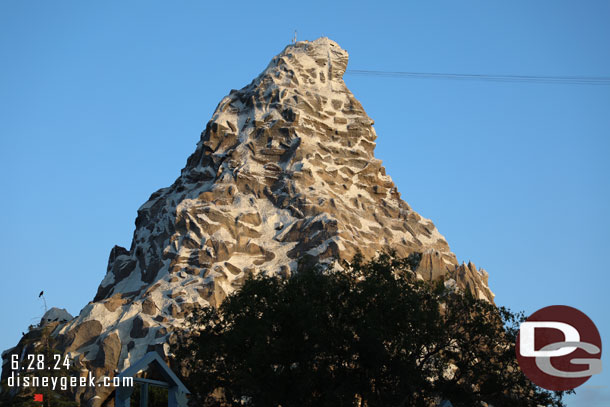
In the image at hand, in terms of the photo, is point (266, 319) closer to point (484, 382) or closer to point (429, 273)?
point (484, 382)

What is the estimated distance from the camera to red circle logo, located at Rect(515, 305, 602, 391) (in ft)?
119

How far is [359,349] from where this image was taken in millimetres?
44438

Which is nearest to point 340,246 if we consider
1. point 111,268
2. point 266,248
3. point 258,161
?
point 266,248

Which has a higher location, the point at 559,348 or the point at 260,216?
the point at 260,216

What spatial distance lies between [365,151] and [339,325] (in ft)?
264

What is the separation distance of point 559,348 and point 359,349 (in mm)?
10301

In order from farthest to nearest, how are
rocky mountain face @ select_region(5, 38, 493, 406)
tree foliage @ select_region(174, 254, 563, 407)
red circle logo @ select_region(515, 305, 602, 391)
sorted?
rocky mountain face @ select_region(5, 38, 493, 406) < tree foliage @ select_region(174, 254, 563, 407) < red circle logo @ select_region(515, 305, 602, 391)

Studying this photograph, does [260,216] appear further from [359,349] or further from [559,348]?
A: [559,348]

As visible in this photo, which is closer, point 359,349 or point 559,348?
point 559,348

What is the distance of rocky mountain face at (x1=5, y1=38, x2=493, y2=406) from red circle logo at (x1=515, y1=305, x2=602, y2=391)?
4694 centimetres

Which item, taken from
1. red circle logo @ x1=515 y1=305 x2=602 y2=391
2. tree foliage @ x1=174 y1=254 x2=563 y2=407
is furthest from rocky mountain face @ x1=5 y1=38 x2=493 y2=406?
red circle logo @ x1=515 y1=305 x2=602 y2=391

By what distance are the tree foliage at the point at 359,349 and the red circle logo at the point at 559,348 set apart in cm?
80

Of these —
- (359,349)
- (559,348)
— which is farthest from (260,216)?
(559,348)

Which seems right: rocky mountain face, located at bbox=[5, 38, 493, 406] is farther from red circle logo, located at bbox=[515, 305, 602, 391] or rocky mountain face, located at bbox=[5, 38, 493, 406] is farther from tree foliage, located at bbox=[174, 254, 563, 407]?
red circle logo, located at bbox=[515, 305, 602, 391]
